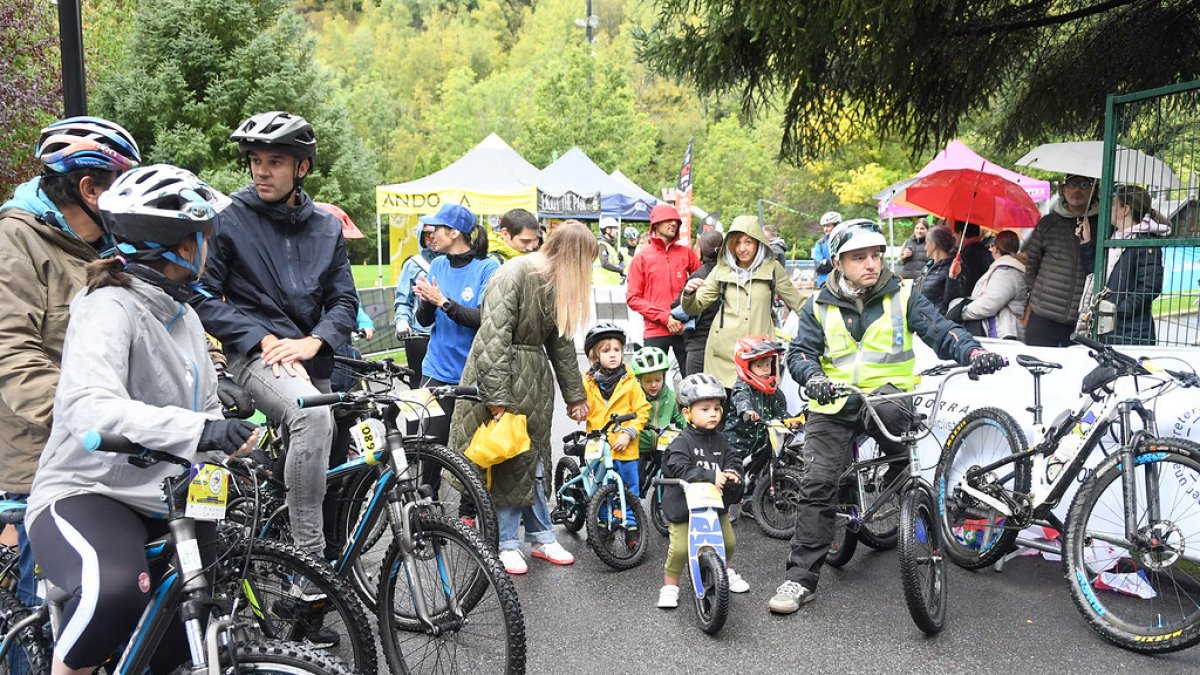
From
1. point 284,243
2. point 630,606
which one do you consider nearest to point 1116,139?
point 630,606

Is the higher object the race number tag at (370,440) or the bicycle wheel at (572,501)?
the race number tag at (370,440)

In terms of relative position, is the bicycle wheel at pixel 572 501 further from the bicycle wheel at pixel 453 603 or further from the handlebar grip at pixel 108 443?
the handlebar grip at pixel 108 443

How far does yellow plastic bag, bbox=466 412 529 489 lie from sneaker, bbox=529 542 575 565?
823mm

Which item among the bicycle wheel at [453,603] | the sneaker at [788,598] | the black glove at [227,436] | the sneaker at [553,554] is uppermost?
the black glove at [227,436]

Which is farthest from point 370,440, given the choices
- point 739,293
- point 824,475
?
point 739,293

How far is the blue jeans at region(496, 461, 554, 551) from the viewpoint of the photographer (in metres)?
5.76

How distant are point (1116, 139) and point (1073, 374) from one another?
2.13 metres

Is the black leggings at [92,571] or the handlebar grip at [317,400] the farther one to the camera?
the handlebar grip at [317,400]

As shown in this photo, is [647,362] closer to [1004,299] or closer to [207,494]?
[1004,299]

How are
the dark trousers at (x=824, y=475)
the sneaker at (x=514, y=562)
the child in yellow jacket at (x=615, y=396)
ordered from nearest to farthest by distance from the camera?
the dark trousers at (x=824, y=475) < the sneaker at (x=514, y=562) < the child in yellow jacket at (x=615, y=396)

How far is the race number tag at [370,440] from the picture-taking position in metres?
3.99

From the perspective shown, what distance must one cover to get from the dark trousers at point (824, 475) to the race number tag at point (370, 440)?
7.57ft

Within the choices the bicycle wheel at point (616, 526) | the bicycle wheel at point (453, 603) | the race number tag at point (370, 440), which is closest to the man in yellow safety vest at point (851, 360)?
the bicycle wheel at point (616, 526)

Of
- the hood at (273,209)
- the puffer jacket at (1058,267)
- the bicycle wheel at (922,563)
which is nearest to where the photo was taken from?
the hood at (273,209)
